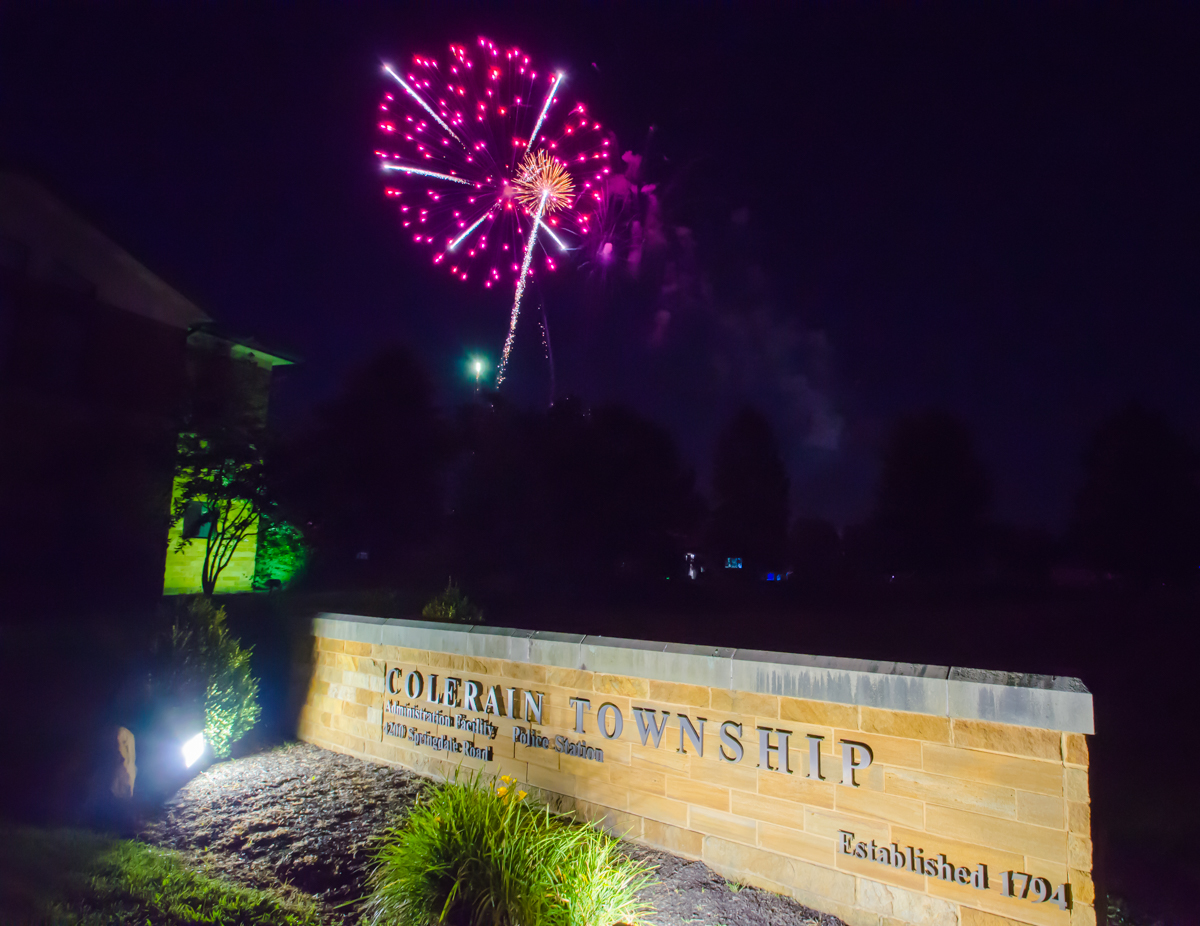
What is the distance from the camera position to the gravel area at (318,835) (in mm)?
4301

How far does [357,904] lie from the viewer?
4.43 metres

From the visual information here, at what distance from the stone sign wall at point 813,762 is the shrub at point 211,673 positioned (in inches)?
102

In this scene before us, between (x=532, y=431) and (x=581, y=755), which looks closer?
(x=581, y=755)

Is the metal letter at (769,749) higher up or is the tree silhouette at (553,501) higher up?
the tree silhouette at (553,501)

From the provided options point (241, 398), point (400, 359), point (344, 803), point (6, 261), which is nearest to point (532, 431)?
point (400, 359)

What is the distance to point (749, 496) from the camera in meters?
53.3

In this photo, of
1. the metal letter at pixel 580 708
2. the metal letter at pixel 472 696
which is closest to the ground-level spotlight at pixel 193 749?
the metal letter at pixel 472 696

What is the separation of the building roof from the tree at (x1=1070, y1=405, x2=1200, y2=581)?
57.3 meters

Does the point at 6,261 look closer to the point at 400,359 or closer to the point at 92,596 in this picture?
the point at 92,596

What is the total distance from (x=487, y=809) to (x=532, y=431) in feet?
99.3

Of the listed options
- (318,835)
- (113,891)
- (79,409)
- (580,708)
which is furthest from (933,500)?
(113,891)

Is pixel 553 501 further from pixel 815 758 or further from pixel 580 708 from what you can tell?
pixel 815 758

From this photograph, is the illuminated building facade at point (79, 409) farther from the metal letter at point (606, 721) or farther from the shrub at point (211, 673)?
the metal letter at point (606, 721)

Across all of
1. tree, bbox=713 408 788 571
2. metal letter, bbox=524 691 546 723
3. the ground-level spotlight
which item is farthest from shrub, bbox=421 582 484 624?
tree, bbox=713 408 788 571
